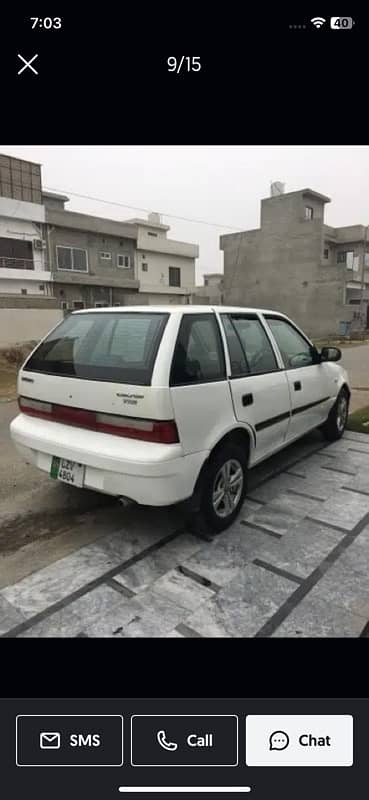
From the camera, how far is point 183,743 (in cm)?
78

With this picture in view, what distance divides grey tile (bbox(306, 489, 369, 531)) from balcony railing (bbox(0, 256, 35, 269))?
→ 20044mm

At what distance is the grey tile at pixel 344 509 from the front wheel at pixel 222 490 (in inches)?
23.4

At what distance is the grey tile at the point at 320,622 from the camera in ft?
6.04

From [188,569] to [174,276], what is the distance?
91.5ft

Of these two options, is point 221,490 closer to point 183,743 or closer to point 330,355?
point 183,743

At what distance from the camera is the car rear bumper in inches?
86.0

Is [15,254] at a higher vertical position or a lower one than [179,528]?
higher

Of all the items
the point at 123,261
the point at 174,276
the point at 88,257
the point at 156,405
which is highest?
the point at 123,261

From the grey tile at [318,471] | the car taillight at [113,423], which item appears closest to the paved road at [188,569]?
the grey tile at [318,471]

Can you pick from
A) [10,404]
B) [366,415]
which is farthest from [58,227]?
[366,415]

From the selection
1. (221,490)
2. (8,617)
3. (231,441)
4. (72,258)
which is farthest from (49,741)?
(72,258)
